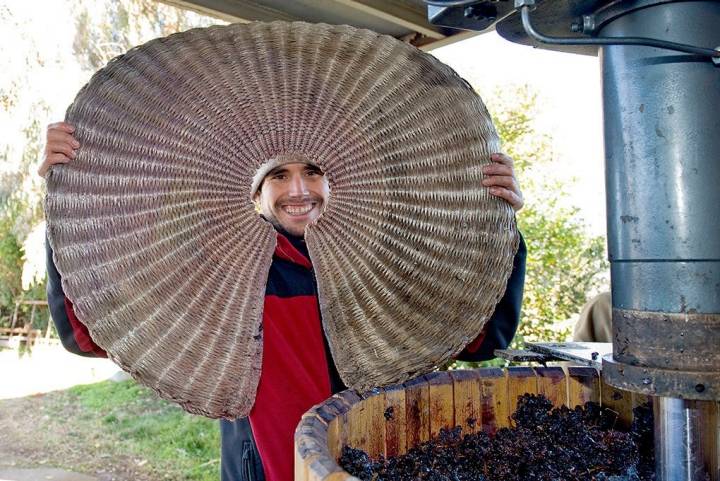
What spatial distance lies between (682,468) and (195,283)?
38.6 inches

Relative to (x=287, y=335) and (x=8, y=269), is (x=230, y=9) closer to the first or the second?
(x=287, y=335)

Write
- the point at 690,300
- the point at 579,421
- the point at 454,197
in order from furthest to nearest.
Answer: the point at 454,197
the point at 579,421
the point at 690,300

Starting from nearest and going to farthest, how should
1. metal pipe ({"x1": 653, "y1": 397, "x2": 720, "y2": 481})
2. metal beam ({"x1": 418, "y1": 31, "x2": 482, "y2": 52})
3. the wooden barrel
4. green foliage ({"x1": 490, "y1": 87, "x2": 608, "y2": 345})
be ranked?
metal pipe ({"x1": 653, "y1": 397, "x2": 720, "y2": 481}), the wooden barrel, metal beam ({"x1": 418, "y1": 31, "x2": 482, "y2": 52}), green foliage ({"x1": 490, "y1": 87, "x2": 608, "y2": 345})

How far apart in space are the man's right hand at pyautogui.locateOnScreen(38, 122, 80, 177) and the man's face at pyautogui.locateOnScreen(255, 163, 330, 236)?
487mm

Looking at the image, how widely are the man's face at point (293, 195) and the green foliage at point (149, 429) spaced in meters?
3.13

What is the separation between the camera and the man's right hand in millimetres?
1262

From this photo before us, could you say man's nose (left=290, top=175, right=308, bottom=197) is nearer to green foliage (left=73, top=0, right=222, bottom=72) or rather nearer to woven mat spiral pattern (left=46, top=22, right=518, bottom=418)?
woven mat spiral pattern (left=46, top=22, right=518, bottom=418)

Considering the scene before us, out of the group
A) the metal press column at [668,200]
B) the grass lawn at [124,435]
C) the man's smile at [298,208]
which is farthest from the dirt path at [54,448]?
the metal press column at [668,200]

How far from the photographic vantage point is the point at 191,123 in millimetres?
1378

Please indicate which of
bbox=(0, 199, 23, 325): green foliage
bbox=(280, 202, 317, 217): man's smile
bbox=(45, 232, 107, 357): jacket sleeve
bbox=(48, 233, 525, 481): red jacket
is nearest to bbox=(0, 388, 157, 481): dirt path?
bbox=(48, 233, 525, 481): red jacket

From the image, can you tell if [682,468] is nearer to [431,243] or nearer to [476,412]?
[476,412]

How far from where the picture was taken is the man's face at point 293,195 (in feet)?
5.39

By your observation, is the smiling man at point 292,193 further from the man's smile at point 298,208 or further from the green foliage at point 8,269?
the green foliage at point 8,269

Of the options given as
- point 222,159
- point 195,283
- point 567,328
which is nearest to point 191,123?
point 222,159
